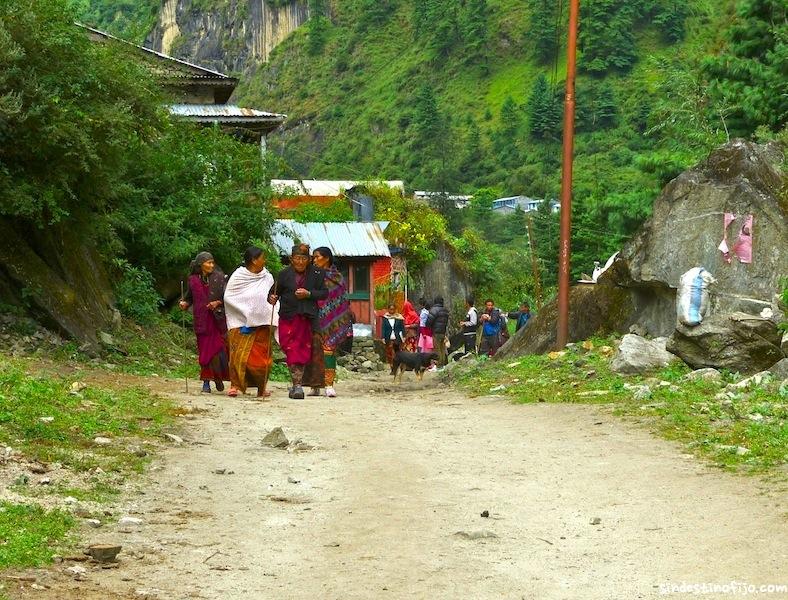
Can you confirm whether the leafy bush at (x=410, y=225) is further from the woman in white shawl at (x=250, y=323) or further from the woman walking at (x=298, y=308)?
the woman walking at (x=298, y=308)

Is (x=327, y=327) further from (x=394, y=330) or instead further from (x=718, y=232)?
(x=394, y=330)

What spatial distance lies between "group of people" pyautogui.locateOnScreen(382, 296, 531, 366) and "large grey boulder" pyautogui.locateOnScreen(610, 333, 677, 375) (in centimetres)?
965

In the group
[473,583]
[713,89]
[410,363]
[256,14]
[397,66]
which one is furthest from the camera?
[256,14]

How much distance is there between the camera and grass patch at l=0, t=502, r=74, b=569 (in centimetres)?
555

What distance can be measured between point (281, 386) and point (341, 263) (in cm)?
1767

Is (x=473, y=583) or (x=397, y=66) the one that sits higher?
(x=397, y=66)

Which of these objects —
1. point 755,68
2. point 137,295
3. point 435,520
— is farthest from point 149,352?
point 755,68

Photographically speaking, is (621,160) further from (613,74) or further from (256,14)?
(256,14)

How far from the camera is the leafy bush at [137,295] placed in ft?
67.4

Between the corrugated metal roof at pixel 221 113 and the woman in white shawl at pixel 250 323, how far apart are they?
1670 centimetres

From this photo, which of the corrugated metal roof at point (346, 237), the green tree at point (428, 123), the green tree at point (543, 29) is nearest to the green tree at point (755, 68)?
the corrugated metal roof at point (346, 237)

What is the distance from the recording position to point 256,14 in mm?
140875

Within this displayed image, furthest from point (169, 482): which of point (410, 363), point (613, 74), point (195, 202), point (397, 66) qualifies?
point (397, 66)

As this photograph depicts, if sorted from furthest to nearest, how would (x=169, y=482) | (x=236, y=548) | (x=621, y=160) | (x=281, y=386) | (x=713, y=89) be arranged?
(x=621, y=160), (x=713, y=89), (x=281, y=386), (x=169, y=482), (x=236, y=548)
